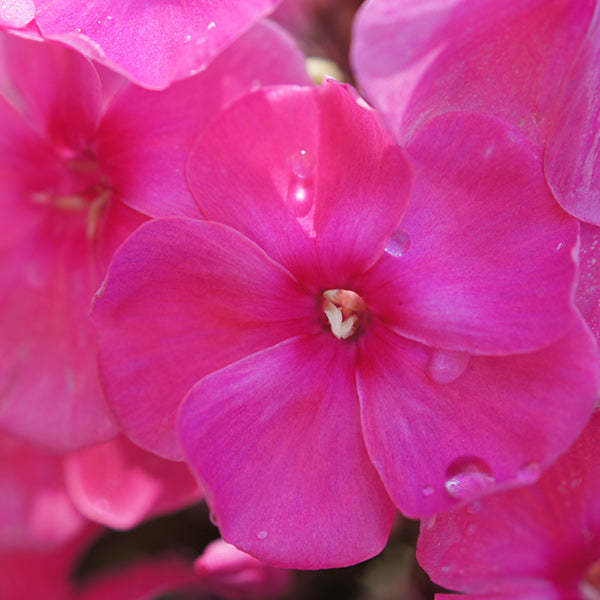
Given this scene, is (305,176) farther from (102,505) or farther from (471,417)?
(102,505)

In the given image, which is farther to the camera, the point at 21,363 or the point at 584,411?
the point at 21,363

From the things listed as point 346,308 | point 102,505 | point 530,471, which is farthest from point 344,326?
point 102,505

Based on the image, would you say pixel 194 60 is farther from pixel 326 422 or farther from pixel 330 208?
pixel 326 422

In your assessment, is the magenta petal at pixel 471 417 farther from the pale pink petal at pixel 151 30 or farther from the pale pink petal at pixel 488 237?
the pale pink petal at pixel 151 30

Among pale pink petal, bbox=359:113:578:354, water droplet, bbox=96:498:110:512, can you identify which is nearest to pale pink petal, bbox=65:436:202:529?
water droplet, bbox=96:498:110:512

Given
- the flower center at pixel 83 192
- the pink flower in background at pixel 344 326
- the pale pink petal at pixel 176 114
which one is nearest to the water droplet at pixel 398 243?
the pink flower in background at pixel 344 326

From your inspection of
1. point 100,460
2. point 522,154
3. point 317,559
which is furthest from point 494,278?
point 100,460

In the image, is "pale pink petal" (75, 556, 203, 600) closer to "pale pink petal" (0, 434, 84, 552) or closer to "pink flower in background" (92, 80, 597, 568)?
"pale pink petal" (0, 434, 84, 552)
